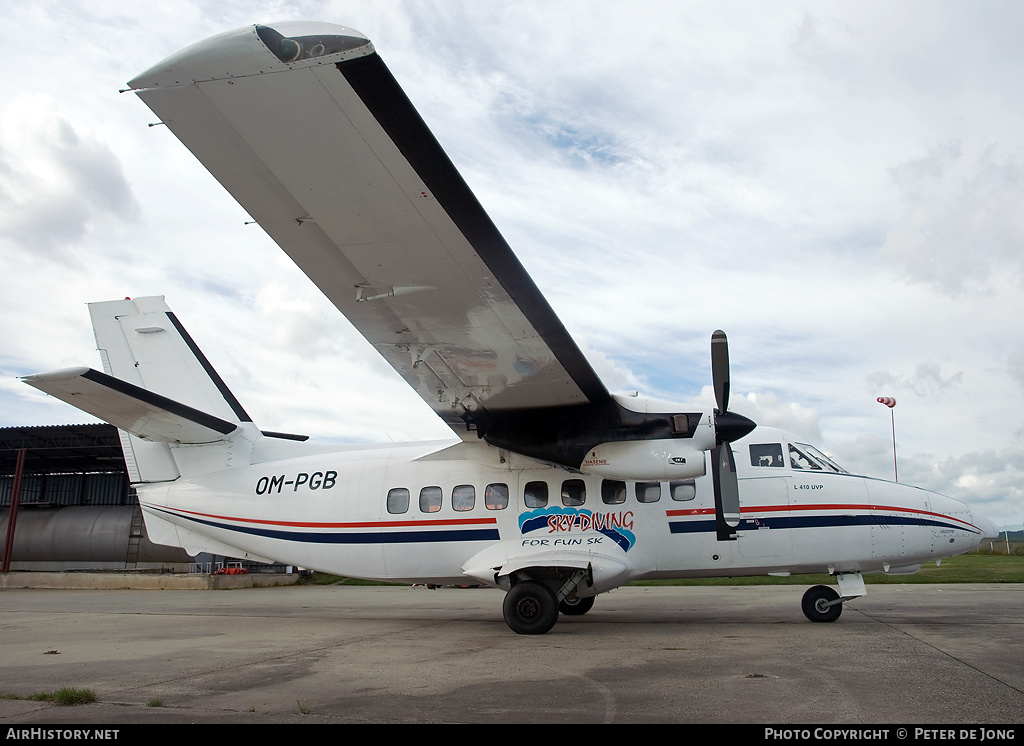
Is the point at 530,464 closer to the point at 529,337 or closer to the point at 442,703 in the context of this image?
the point at 529,337

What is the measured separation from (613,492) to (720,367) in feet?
8.37

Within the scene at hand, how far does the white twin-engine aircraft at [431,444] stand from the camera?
5258mm

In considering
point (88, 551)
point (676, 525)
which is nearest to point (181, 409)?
point (676, 525)

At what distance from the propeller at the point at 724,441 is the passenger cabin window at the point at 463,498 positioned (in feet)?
12.4

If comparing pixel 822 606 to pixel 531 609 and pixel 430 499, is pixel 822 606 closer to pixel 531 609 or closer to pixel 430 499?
pixel 531 609

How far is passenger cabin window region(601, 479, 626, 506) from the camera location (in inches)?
425

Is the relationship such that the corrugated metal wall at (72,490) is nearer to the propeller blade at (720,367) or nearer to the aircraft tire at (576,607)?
the aircraft tire at (576,607)

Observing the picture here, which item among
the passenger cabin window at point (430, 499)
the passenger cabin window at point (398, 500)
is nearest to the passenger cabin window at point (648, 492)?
the passenger cabin window at point (430, 499)

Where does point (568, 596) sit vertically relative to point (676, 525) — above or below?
below

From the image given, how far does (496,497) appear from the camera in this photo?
36.8ft

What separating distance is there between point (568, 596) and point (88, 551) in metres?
29.9

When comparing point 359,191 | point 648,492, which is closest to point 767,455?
point 648,492

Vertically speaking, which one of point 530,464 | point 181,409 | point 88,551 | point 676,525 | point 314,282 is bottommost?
point 88,551
